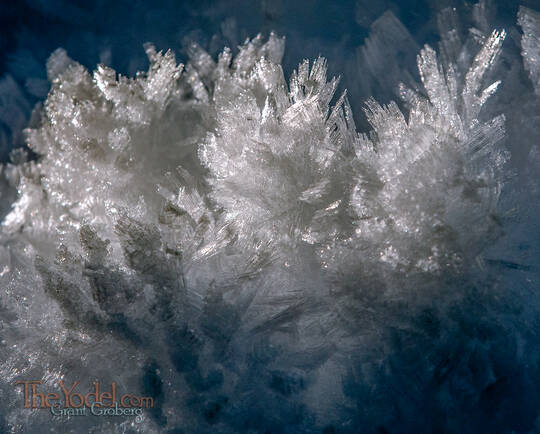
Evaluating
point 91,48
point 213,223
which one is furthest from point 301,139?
point 91,48

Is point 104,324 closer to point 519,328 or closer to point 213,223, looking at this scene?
point 213,223

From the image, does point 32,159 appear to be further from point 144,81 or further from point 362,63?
point 362,63

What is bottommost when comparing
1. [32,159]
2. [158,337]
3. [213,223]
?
[158,337]

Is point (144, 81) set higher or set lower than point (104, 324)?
higher

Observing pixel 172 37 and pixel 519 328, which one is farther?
pixel 172 37

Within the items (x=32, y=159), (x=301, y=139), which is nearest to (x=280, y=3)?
(x=301, y=139)

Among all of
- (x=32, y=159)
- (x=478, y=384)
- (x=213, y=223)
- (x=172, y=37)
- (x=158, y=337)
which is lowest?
(x=478, y=384)
